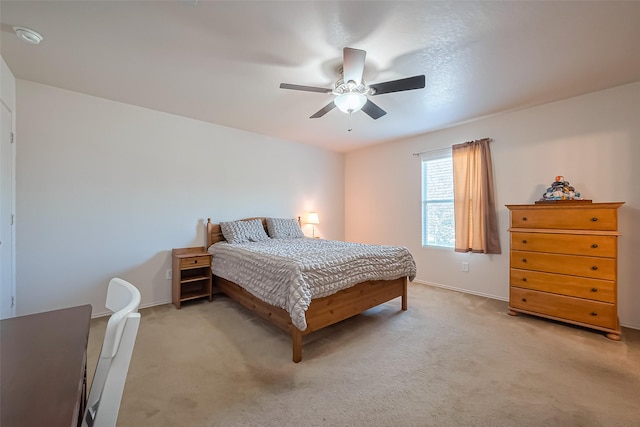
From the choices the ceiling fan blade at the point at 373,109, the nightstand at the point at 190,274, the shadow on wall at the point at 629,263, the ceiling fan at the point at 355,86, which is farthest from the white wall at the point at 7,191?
the shadow on wall at the point at 629,263

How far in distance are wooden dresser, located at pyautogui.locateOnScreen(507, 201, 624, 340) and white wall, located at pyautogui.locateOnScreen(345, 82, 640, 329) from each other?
20.3 inches

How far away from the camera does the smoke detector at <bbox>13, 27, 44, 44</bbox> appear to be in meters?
1.92

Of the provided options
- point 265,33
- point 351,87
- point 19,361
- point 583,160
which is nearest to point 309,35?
point 265,33

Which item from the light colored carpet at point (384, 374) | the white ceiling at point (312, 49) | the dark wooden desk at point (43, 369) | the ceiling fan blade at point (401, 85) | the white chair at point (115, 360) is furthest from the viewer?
the ceiling fan blade at point (401, 85)

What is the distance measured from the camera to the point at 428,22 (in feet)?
6.10

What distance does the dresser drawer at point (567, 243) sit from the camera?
2537mm

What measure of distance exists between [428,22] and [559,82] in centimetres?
188

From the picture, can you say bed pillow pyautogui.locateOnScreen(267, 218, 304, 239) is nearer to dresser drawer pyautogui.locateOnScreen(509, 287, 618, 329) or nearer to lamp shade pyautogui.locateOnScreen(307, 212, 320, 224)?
lamp shade pyautogui.locateOnScreen(307, 212, 320, 224)

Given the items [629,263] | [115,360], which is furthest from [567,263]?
[115,360]

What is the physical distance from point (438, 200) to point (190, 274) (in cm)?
391

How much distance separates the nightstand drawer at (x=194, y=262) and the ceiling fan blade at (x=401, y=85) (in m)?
2.91

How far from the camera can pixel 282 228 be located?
4.34 metres

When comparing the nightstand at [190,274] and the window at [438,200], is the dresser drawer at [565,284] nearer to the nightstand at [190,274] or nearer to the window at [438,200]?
the window at [438,200]

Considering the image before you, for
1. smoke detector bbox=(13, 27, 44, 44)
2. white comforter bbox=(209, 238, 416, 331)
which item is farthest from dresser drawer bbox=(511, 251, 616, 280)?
smoke detector bbox=(13, 27, 44, 44)
